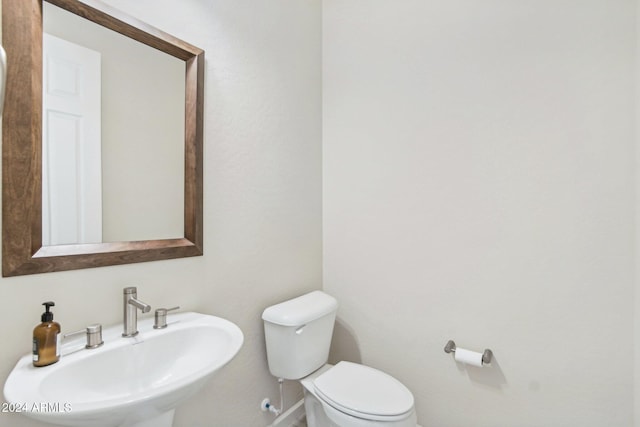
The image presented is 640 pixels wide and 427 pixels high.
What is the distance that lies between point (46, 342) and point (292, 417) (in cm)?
135

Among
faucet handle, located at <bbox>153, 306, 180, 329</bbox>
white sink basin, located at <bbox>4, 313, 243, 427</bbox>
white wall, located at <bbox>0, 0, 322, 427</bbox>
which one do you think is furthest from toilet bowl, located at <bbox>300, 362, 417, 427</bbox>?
faucet handle, located at <bbox>153, 306, 180, 329</bbox>

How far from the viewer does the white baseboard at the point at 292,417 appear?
166 cm

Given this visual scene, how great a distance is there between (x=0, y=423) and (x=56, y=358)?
9.2 inches

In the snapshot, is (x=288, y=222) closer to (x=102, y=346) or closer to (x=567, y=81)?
(x=102, y=346)

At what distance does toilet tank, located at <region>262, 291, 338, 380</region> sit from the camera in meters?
1.47

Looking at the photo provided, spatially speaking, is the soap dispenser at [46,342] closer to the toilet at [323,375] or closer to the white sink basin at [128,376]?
the white sink basin at [128,376]

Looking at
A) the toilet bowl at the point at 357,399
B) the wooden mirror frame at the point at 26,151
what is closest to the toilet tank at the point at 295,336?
the toilet bowl at the point at 357,399

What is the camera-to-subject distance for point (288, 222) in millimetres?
1728

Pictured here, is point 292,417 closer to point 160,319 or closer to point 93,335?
point 160,319

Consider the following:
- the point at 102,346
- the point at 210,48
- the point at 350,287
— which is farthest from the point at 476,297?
the point at 210,48

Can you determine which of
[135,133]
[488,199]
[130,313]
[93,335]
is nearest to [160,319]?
[130,313]

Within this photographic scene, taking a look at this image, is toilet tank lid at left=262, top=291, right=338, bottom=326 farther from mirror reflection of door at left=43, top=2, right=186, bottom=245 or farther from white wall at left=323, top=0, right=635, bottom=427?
mirror reflection of door at left=43, top=2, right=186, bottom=245

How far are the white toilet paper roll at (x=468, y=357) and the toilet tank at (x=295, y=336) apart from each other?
2.11 ft

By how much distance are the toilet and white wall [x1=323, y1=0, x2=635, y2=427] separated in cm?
33
